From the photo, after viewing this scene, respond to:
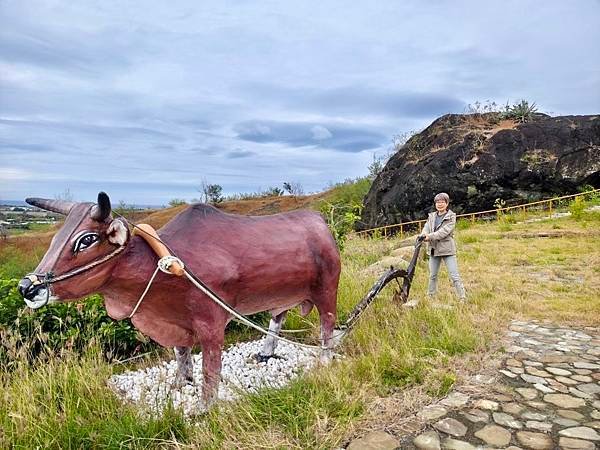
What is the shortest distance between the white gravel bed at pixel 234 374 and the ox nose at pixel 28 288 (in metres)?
1.14

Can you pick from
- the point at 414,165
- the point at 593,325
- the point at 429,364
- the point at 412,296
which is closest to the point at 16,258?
the point at 412,296

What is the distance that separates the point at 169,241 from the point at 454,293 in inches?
178

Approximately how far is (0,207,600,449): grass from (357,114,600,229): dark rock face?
995 cm

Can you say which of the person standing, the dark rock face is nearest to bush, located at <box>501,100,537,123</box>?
the dark rock face

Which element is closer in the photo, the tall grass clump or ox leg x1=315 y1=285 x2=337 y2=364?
the tall grass clump

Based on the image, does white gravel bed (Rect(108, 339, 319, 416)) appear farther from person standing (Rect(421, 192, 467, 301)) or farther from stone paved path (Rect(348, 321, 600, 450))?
person standing (Rect(421, 192, 467, 301))

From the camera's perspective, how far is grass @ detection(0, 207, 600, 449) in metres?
2.66

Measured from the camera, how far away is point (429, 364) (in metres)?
3.58

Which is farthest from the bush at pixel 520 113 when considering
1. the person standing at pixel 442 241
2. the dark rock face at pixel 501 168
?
the person standing at pixel 442 241

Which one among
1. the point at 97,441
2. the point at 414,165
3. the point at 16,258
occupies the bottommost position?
the point at 97,441

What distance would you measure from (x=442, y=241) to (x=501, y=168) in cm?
998

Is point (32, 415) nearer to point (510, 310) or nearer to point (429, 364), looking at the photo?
point (429, 364)

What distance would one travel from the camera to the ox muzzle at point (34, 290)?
2.32 m

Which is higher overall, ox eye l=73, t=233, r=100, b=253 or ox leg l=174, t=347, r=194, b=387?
ox eye l=73, t=233, r=100, b=253
